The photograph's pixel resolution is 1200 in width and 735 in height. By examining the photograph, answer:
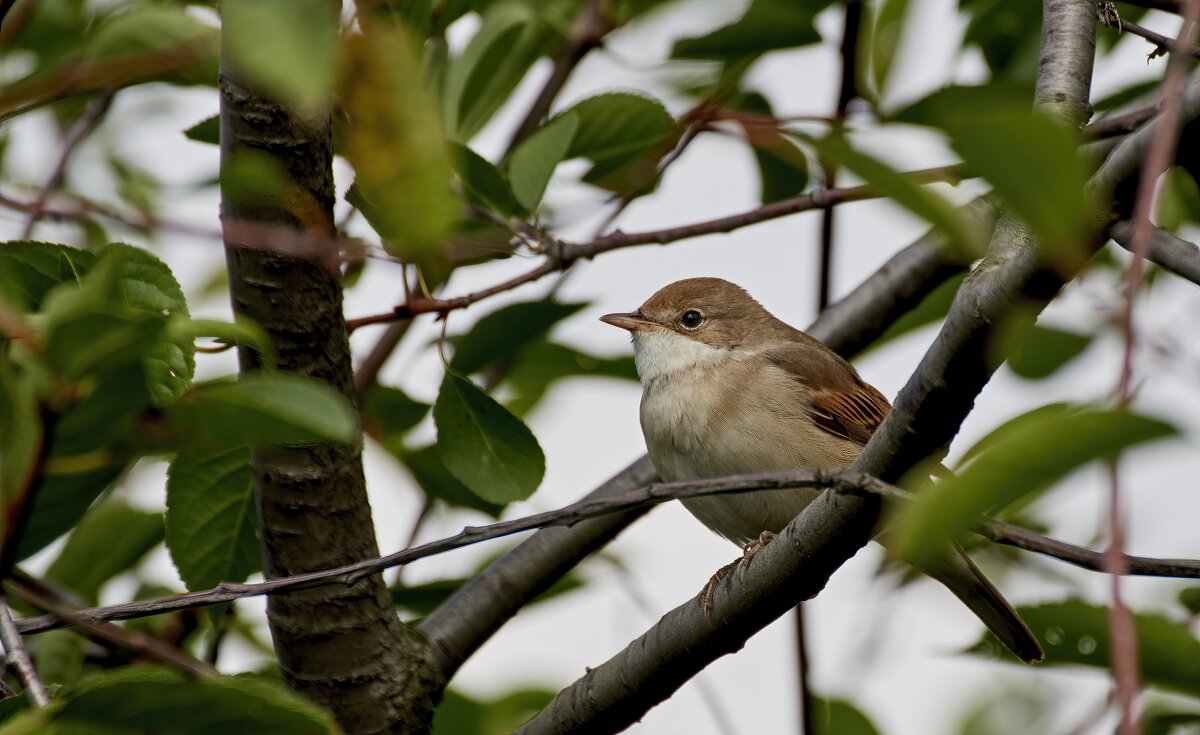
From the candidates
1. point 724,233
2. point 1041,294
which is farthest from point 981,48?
point 1041,294

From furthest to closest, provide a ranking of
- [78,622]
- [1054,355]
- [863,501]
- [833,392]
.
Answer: [833,392] < [1054,355] < [863,501] < [78,622]

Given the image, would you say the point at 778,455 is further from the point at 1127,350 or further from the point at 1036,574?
the point at 1127,350

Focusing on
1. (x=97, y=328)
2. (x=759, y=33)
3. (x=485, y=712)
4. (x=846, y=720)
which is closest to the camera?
(x=97, y=328)

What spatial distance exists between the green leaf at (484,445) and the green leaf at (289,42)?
2.00 m

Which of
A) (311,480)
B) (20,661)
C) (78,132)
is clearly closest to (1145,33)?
(311,480)

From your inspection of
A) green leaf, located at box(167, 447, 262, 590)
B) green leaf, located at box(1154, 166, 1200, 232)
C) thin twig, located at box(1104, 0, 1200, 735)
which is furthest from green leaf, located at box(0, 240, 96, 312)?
green leaf, located at box(1154, 166, 1200, 232)

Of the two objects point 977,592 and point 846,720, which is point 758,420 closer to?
point 977,592

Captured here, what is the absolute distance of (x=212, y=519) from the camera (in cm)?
343

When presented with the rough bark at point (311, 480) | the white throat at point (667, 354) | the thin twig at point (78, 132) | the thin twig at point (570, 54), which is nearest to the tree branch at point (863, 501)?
the rough bark at point (311, 480)

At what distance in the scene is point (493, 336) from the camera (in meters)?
3.97

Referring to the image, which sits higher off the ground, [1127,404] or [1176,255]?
[1176,255]

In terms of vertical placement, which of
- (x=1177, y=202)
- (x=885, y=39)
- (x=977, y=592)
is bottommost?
(x=977, y=592)

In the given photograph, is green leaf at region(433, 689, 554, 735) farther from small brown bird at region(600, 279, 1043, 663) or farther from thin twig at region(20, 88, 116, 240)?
thin twig at region(20, 88, 116, 240)

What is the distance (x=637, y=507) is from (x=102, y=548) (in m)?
2.41
